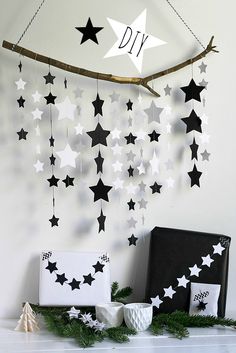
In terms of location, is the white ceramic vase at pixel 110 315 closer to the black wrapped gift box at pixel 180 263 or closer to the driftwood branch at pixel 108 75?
the black wrapped gift box at pixel 180 263

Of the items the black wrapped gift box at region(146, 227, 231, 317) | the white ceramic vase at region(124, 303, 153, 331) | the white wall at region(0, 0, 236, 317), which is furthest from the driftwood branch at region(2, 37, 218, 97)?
the white ceramic vase at region(124, 303, 153, 331)

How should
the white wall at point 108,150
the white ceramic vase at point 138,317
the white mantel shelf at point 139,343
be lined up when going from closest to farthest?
the white mantel shelf at point 139,343, the white ceramic vase at point 138,317, the white wall at point 108,150

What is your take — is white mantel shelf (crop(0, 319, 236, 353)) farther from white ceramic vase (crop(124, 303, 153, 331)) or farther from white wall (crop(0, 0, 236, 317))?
white wall (crop(0, 0, 236, 317))

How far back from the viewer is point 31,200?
4.41 feet

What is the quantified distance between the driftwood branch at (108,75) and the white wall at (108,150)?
4 centimetres

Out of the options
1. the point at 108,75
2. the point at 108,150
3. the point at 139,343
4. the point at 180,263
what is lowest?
the point at 139,343

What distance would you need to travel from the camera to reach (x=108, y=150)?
1358 mm

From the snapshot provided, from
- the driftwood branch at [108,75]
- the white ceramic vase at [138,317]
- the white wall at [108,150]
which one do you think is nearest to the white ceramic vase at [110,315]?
the white ceramic vase at [138,317]

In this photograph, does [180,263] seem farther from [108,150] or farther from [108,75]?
[108,75]

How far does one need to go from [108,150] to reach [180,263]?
39 cm

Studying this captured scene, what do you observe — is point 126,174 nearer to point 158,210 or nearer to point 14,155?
point 158,210

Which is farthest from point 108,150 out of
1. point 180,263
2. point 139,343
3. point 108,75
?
point 139,343

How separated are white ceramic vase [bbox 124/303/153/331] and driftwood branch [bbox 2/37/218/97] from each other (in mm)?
614

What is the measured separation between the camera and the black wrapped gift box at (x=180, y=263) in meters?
1.30
